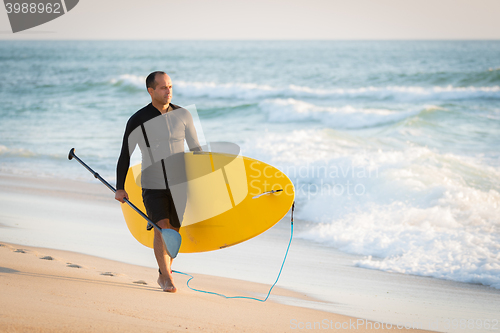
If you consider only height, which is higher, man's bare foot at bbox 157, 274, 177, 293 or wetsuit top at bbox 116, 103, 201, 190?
wetsuit top at bbox 116, 103, 201, 190

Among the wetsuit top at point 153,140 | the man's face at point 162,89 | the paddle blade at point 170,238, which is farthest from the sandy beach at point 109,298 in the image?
the man's face at point 162,89

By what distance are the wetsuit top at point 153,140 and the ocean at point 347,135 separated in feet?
7.29

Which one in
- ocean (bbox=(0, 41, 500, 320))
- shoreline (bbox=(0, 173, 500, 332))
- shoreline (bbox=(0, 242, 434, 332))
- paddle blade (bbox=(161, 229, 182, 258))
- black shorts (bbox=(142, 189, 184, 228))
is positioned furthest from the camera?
ocean (bbox=(0, 41, 500, 320))

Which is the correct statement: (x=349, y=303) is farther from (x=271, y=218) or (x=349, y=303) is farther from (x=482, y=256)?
(x=482, y=256)

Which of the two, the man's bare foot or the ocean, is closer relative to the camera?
the man's bare foot

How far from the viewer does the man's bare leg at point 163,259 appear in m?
2.82

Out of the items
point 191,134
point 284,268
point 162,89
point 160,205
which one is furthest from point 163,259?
point 284,268

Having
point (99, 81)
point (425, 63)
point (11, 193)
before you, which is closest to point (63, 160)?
point (11, 193)

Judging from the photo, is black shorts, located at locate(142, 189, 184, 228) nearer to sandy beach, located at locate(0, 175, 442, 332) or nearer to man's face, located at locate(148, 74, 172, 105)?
sandy beach, located at locate(0, 175, 442, 332)

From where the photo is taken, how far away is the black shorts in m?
2.82

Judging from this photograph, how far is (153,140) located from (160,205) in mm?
420

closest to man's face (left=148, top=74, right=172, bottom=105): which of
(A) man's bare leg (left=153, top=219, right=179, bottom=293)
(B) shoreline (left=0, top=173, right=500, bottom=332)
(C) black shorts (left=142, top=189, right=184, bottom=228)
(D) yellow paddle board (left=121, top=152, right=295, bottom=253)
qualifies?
(D) yellow paddle board (left=121, top=152, right=295, bottom=253)

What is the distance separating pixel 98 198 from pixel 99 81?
16069 mm

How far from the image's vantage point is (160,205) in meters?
2.83
